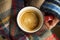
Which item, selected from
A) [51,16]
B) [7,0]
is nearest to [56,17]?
[51,16]

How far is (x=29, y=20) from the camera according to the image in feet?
2.17

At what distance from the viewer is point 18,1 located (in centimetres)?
65

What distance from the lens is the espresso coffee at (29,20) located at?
656 mm

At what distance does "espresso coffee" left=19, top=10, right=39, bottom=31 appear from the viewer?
2.15 ft

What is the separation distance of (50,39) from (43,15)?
4.8 inches

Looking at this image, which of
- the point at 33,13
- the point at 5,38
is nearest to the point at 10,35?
the point at 5,38

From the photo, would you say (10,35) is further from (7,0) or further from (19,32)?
(7,0)

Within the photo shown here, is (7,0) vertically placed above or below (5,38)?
above

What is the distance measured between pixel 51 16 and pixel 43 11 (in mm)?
42

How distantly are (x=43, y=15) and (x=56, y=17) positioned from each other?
59mm

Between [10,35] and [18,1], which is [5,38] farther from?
[18,1]

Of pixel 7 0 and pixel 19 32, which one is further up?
pixel 7 0

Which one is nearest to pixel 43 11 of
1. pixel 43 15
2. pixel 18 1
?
pixel 43 15

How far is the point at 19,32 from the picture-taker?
65cm
